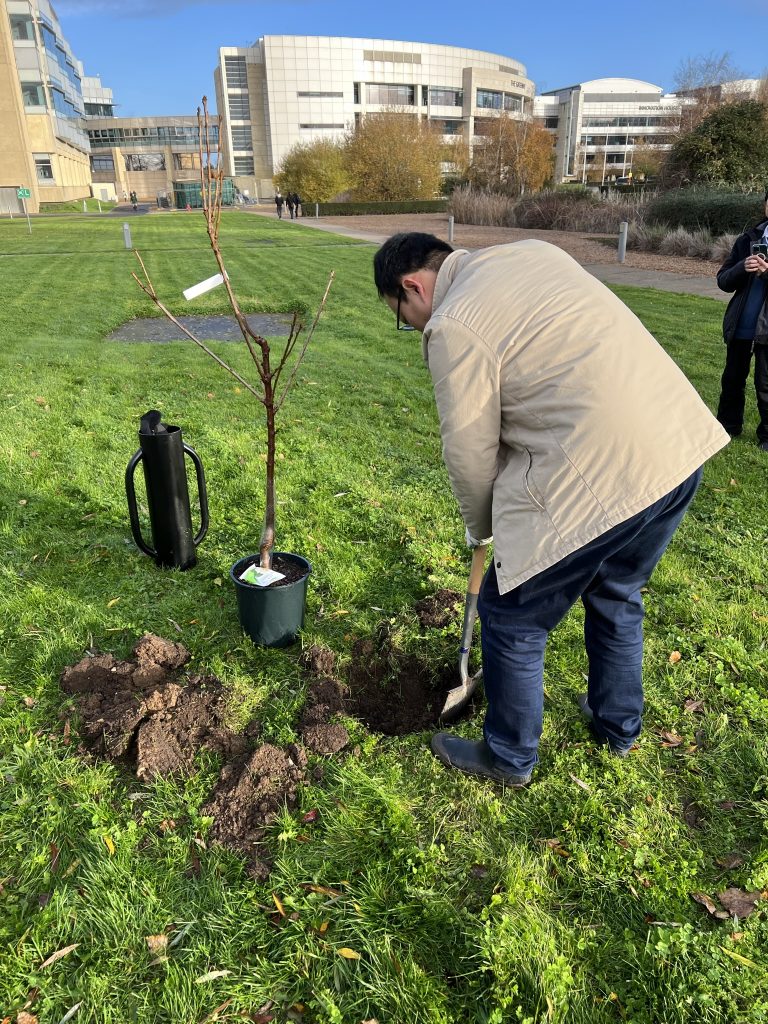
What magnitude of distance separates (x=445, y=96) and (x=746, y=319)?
9701 cm

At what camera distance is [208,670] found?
3.04 m

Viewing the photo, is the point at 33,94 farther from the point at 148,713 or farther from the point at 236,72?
the point at 148,713

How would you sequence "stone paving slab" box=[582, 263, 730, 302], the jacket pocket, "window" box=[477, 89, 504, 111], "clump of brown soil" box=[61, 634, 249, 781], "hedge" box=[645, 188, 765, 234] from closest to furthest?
the jacket pocket
"clump of brown soil" box=[61, 634, 249, 781]
"stone paving slab" box=[582, 263, 730, 302]
"hedge" box=[645, 188, 765, 234]
"window" box=[477, 89, 504, 111]

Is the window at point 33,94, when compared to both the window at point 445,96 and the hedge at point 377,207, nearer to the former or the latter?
the hedge at point 377,207

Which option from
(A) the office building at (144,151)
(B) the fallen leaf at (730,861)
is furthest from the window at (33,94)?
(B) the fallen leaf at (730,861)

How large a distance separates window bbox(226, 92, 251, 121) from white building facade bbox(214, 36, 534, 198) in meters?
0.13

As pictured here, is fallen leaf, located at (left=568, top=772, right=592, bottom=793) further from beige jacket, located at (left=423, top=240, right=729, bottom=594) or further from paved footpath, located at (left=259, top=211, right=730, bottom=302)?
paved footpath, located at (left=259, top=211, right=730, bottom=302)

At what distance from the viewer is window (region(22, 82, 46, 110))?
176 ft

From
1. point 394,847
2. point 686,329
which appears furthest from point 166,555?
point 686,329

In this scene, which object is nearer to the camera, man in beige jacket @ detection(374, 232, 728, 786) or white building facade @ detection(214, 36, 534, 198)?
man in beige jacket @ detection(374, 232, 728, 786)

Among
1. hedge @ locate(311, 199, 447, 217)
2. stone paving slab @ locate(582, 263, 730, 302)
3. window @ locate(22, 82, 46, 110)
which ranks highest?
window @ locate(22, 82, 46, 110)

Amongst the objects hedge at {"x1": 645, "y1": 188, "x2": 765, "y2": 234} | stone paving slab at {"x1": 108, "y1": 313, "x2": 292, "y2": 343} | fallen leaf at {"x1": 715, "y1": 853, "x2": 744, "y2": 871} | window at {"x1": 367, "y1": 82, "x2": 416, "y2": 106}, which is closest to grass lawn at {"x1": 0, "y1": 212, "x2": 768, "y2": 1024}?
fallen leaf at {"x1": 715, "y1": 853, "x2": 744, "y2": 871}

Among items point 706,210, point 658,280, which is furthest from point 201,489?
point 706,210

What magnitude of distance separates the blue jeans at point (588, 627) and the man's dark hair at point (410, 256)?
0.99 meters
